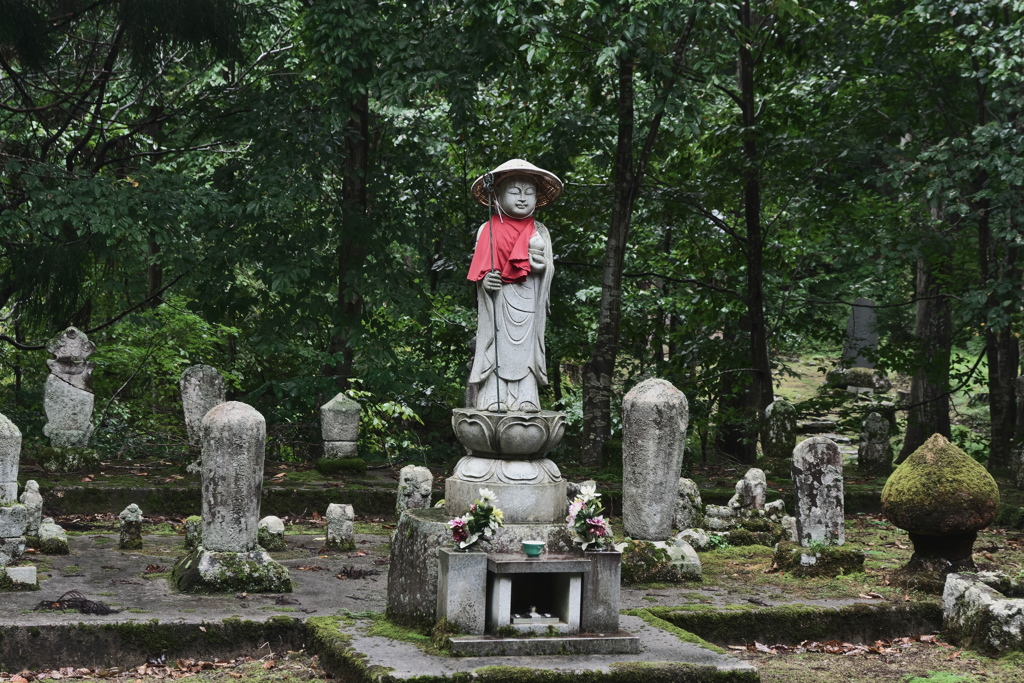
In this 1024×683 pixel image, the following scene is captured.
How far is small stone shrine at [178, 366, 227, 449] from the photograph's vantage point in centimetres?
1583

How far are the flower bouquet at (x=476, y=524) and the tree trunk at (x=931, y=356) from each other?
12.4m

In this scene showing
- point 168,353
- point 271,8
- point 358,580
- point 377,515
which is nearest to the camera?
point 358,580

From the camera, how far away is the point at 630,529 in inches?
446

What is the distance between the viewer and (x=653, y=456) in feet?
36.8

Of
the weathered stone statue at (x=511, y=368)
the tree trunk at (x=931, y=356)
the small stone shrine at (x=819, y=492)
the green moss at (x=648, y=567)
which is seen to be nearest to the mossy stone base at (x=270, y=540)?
the green moss at (x=648, y=567)

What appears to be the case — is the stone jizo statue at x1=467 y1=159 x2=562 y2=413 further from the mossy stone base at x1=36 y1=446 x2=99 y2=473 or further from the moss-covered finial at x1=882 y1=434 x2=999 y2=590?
the mossy stone base at x1=36 y1=446 x2=99 y2=473

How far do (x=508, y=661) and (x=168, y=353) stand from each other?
1447 centimetres

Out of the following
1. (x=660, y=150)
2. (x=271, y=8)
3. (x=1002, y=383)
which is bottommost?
(x=1002, y=383)

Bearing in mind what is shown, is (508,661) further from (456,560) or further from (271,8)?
(271,8)

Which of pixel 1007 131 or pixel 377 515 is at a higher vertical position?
pixel 1007 131

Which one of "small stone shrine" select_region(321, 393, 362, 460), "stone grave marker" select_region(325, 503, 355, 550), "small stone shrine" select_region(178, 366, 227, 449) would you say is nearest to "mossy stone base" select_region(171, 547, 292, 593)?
"stone grave marker" select_region(325, 503, 355, 550)

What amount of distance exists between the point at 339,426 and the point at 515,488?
9.58 meters

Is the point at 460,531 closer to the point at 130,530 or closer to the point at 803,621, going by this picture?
the point at 803,621

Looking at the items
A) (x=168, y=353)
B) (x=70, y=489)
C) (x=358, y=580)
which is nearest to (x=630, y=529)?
(x=358, y=580)
